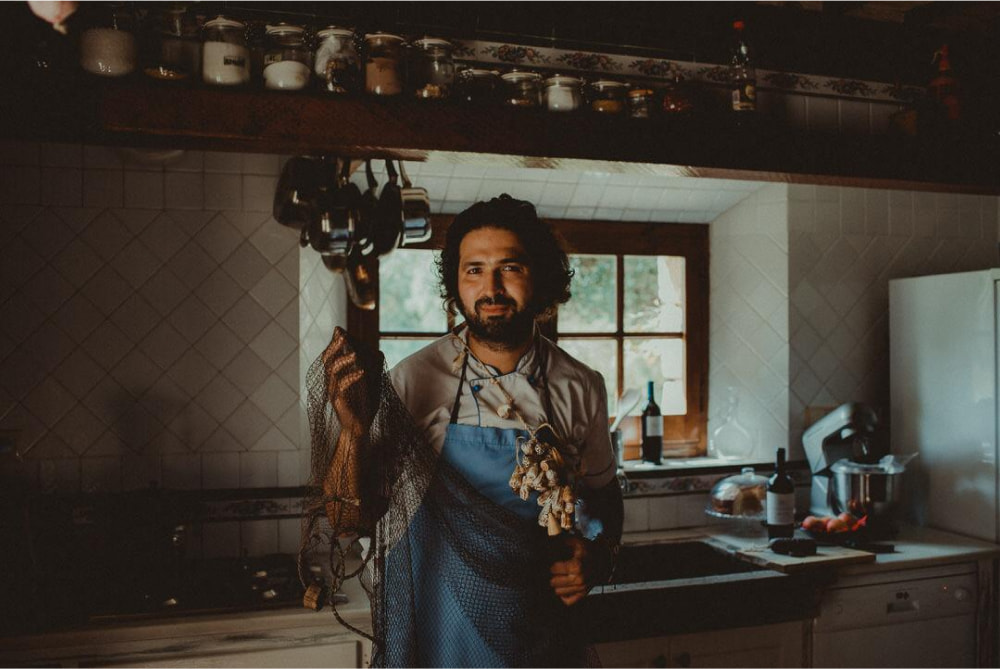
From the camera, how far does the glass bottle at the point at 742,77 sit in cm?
259

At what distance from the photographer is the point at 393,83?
1996 millimetres

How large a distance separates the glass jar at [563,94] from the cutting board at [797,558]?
1.52m

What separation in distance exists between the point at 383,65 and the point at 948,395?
94.2 inches

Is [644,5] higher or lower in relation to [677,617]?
higher

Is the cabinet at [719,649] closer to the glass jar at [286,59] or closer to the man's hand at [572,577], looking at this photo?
the man's hand at [572,577]

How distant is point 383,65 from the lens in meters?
1.99

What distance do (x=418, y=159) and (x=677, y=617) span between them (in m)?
1.50

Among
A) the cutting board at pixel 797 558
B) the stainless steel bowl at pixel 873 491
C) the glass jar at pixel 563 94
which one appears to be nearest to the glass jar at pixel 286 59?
the glass jar at pixel 563 94

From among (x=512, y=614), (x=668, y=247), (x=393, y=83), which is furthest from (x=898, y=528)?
(x=393, y=83)

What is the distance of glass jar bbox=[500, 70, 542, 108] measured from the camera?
2182 millimetres

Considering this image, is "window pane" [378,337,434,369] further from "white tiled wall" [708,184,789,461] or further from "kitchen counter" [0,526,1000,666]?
"white tiled wall" [708,184,789,461]

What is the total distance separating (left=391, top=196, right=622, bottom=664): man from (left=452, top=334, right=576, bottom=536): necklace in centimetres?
5

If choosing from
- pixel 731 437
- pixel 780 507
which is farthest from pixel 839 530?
pixel 731 437

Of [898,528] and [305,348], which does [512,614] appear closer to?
[305,348]
